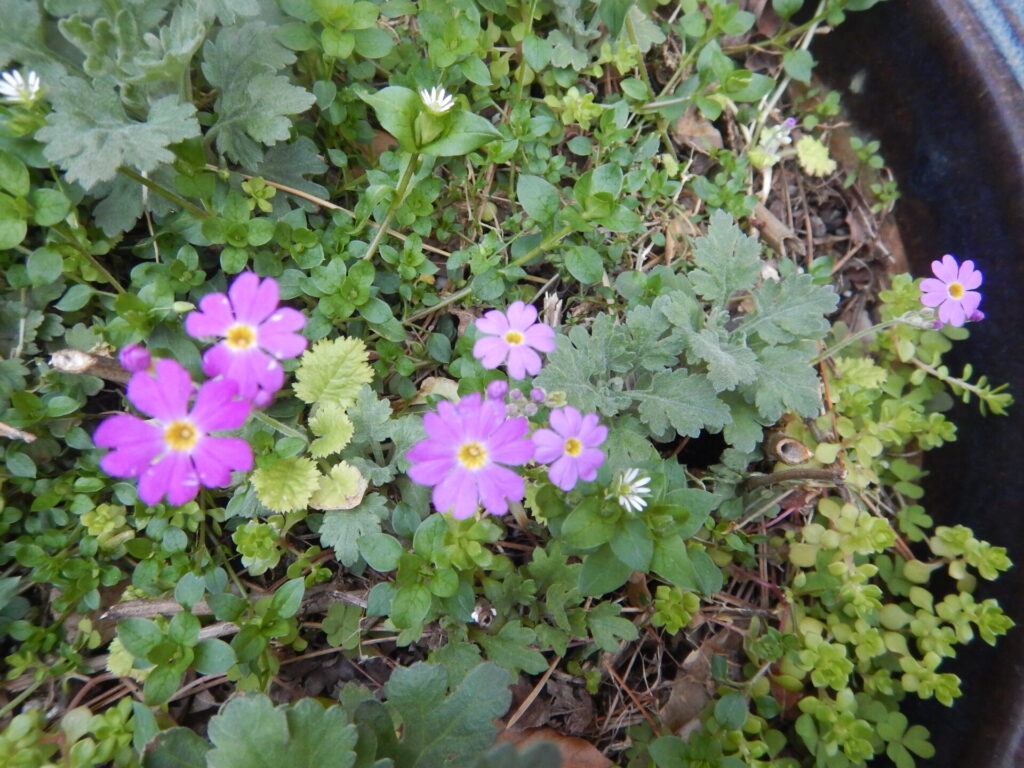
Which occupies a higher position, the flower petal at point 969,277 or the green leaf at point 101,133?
the flower petal at point 969,277

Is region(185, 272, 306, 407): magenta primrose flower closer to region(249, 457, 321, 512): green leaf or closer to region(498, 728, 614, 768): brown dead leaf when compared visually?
region(249, 457, 321, 512): green leaf

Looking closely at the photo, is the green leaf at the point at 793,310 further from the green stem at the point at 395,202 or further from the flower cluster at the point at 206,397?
the flower cluster at the point at 206,397

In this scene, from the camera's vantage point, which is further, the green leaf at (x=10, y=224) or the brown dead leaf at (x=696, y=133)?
the brown dead leaf at (x=696, y=133)

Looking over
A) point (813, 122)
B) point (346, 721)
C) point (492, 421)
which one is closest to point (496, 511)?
point (492, 421)

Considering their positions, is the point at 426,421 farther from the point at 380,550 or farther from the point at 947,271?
the point at 947,271

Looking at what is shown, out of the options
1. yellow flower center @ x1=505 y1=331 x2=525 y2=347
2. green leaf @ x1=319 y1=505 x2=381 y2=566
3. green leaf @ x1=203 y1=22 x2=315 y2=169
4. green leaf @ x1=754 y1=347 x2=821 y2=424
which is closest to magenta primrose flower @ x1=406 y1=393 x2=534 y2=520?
yellow flower center @ x1=505 y1=331 x2=525 y2=347

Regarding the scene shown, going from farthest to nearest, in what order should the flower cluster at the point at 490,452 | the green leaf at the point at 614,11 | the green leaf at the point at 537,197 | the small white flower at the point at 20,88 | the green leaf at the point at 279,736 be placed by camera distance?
the green leaf at the point at 614,11
the green leaf at the point at 537,197
the small white flower at the point at 20,88
the flower cluster at the point at 490,452
the green leaf at the point at 279,736

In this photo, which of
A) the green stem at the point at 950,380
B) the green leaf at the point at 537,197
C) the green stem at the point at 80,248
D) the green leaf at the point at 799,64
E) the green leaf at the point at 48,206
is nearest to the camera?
the green leaf at the point at 48,206

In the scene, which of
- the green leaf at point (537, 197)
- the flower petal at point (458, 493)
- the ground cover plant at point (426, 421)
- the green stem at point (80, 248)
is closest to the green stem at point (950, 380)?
the ground cover plant at point (426, 421)
